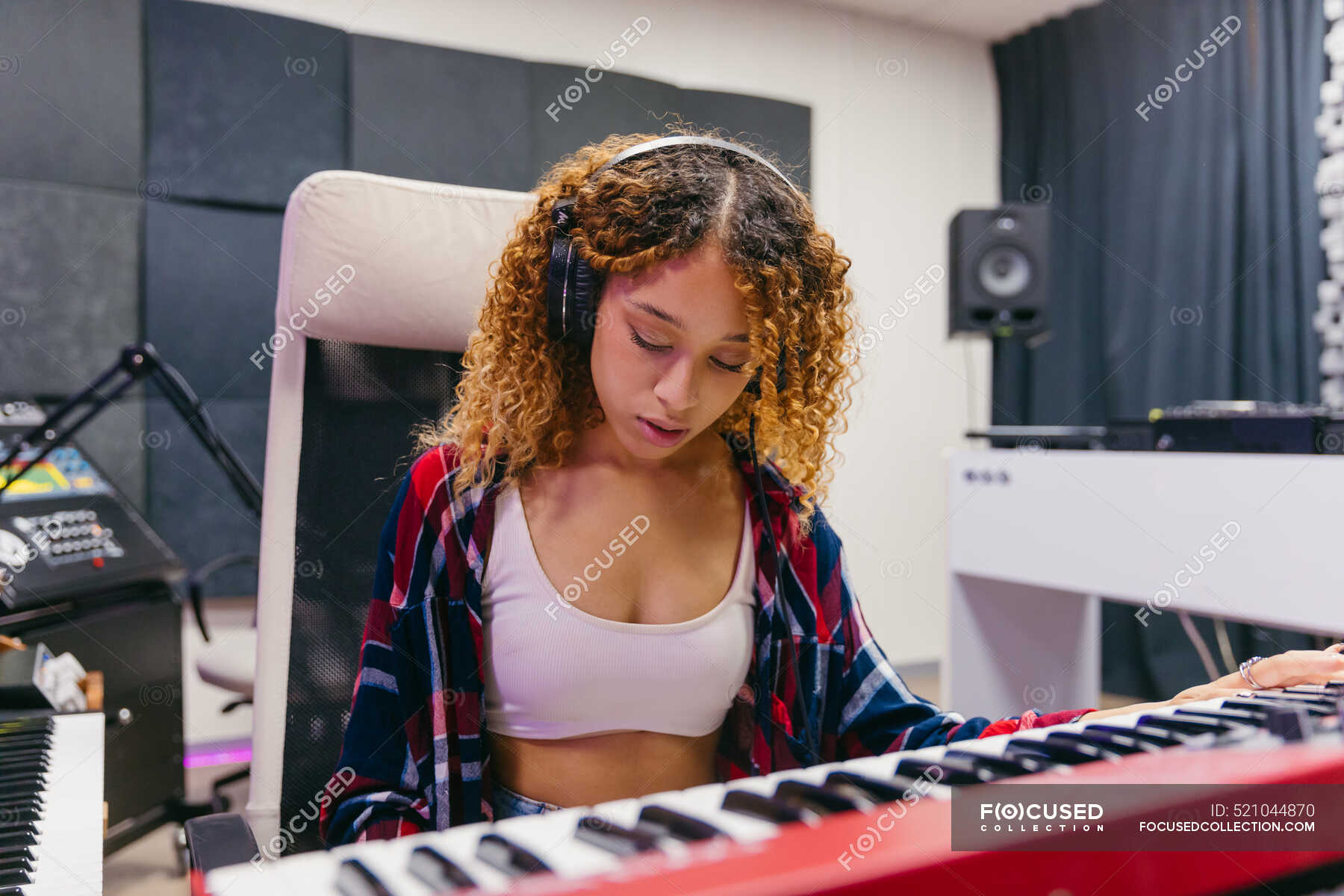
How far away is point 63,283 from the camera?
2479 millimetres

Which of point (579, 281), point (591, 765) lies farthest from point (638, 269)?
point (591, 765)

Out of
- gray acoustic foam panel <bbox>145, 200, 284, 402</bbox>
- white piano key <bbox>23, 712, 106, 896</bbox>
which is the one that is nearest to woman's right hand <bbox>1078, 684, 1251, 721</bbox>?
white piano key <bbox>23, 712, 106, 896</bbox>

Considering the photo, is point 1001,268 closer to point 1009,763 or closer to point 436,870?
point 1009,763

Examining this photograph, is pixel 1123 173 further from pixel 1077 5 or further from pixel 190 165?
pixel 190 165

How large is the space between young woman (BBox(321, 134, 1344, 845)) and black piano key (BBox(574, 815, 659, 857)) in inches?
16.7

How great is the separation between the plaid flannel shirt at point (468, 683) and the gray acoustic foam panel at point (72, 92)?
2.16m

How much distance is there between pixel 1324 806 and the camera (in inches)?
19.3

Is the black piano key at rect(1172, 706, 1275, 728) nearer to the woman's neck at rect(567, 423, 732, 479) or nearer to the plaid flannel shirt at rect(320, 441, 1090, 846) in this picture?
the plaid flannel shirt at rect(320, 441, 1090, 846)

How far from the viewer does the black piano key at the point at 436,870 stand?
1.27 ft

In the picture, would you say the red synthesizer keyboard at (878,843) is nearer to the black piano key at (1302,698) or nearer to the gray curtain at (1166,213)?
the black piano key at (1302,698)

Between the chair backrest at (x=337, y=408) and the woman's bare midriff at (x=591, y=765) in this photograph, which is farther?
the chair backrest at (x=337, y=408)

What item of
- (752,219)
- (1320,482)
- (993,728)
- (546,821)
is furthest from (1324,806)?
(1320,482)

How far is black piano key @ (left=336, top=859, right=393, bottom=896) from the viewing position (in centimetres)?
38

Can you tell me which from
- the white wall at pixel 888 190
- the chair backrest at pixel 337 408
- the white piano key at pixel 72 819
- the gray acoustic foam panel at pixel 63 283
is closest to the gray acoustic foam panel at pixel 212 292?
the gray acoustic foam panel at pixel 63 283
